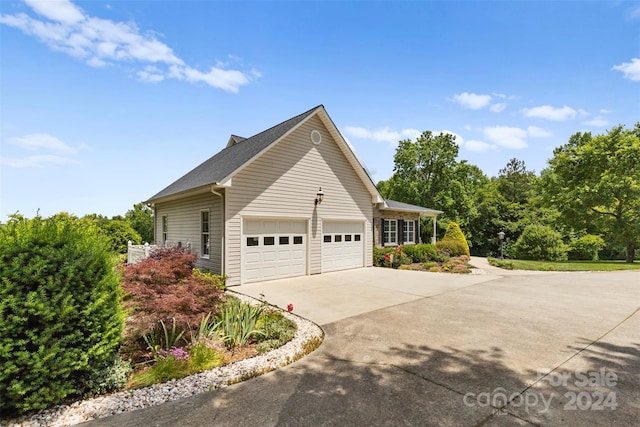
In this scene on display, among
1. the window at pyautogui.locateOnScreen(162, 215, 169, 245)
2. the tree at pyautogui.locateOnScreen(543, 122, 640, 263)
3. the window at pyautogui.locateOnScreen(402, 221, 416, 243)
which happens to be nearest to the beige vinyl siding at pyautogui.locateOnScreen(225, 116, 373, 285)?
the window at pyautogui.locateOnScreen(402, 221, 416, 243)

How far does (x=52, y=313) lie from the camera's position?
2826mm

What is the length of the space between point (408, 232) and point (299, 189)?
389 inches

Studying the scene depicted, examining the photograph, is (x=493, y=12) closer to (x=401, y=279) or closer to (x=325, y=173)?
(x=325, y=173)

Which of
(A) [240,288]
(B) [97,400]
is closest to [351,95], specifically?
(A) [240,288]

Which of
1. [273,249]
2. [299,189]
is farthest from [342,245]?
[273,249]

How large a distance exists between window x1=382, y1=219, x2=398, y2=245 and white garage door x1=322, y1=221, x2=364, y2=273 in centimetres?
347

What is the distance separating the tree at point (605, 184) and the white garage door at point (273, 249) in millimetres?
21401

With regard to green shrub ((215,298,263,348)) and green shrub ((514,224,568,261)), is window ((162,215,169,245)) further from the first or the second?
green shrub ((514,224,568,261))

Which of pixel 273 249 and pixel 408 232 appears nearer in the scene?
pixel 273 249

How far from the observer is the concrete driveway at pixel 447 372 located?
282cm

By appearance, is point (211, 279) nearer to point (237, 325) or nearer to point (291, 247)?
point (237, 325)

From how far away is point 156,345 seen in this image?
4258 millimetres

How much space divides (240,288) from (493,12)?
37.4ft

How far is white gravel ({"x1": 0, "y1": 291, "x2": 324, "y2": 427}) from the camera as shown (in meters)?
2.81
